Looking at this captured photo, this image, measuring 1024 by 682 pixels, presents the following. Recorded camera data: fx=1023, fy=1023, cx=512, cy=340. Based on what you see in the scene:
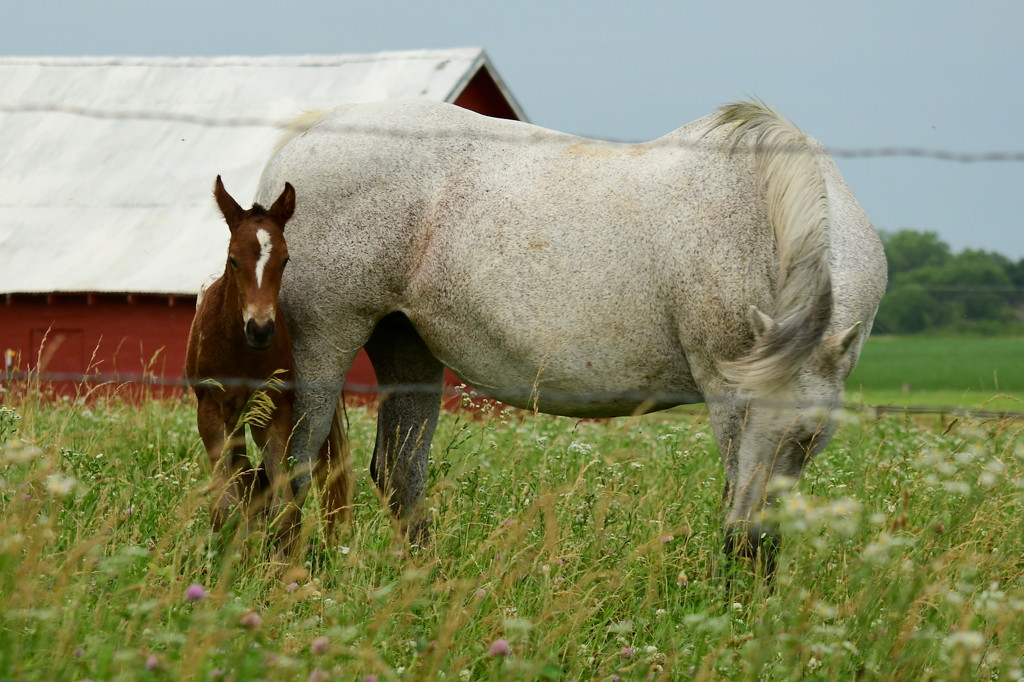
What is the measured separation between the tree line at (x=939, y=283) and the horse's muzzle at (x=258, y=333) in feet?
58.4

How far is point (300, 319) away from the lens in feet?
15.0

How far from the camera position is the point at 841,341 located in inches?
Answer: 144

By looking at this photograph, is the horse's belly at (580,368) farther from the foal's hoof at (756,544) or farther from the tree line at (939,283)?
the tree line at (939,283)

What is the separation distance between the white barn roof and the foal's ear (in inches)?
289

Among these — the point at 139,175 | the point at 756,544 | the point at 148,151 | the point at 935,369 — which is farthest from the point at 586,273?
the point at 935,369

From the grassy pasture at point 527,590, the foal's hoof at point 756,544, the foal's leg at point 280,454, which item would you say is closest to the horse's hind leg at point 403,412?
the grassy pasture at point 527,590

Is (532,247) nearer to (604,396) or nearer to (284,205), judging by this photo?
(604,396)

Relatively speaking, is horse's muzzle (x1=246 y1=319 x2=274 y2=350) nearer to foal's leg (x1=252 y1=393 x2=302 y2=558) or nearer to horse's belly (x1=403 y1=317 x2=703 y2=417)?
foal's leg (x1=252 y1=393 x2=302 y2=558)

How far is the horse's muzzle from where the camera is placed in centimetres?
393

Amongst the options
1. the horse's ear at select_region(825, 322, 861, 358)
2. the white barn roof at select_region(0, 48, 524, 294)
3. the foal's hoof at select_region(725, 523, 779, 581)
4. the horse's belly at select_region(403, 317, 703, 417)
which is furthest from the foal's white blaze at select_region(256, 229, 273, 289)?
the white barn roof at select_region(0, 48, 524, 294)

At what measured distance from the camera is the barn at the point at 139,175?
39.7 feet

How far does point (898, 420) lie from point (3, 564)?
317 inches

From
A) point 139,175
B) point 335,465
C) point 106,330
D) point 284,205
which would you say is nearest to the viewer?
point 284,205

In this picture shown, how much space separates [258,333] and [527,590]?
57.8 inches
